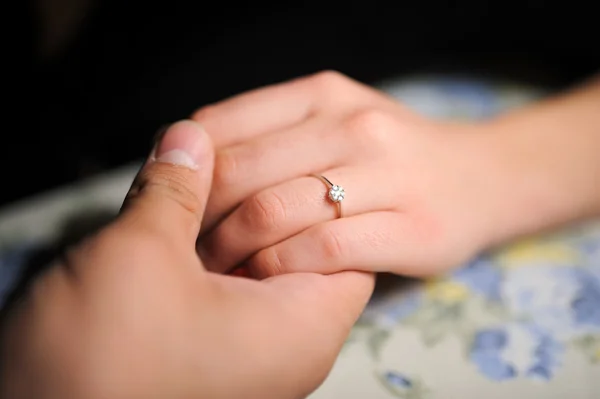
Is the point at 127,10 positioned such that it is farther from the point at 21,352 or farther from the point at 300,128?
the point at 21,352

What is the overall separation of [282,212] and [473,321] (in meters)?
0.22

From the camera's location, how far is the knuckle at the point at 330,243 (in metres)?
0.49

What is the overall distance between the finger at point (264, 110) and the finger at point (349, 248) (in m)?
0.13

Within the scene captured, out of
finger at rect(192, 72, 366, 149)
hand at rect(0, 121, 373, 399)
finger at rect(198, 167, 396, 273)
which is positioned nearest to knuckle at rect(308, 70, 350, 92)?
finger at rect(192, 72, 366, 149)

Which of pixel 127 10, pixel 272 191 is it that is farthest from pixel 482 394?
pixel 127 10

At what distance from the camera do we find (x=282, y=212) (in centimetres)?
51

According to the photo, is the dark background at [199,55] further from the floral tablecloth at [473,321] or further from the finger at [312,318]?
the finger at [312,318]

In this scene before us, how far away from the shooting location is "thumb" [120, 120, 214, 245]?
420 mm

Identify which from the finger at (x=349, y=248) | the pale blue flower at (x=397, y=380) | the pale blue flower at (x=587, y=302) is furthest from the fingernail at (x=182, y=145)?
the pale blue flower at (x=587, y=302)

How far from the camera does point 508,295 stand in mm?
584

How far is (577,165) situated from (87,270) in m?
0.53

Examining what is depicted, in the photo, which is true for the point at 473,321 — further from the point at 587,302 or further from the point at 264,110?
the point at 264,110

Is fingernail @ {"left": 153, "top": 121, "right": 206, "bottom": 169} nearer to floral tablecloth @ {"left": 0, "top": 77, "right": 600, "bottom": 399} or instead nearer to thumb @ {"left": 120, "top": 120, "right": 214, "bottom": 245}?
thumb @ {"left": 120, "top": 120, "right": 214, "bottom": 245}

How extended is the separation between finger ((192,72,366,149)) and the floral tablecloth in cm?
19
